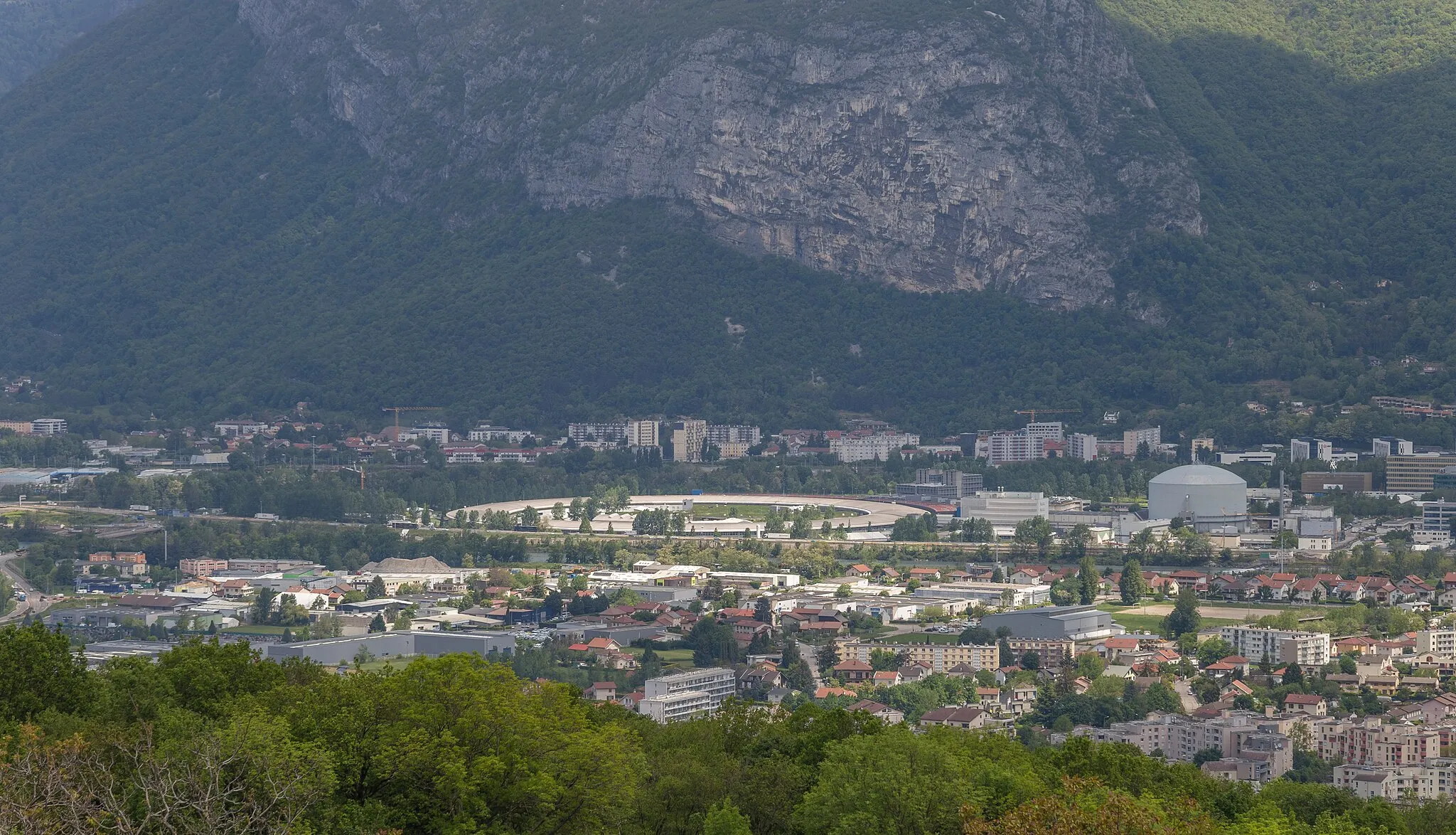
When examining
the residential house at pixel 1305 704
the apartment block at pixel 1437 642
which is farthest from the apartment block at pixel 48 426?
the residential house at pixel 1305 704

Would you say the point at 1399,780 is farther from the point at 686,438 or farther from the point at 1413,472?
A: the point at 686,438

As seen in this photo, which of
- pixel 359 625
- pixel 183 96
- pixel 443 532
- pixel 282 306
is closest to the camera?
pixel 359 625

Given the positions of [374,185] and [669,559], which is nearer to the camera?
[669,559]

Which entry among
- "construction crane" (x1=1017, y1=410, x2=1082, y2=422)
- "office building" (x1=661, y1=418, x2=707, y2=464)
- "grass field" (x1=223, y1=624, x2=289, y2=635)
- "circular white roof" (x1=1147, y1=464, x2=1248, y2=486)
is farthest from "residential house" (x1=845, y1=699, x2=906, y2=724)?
"construction crane" (x1=1017, y1=410, x2=1082, y2=422)

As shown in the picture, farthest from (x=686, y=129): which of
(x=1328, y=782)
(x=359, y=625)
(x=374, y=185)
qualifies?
(x=1328, y=782)

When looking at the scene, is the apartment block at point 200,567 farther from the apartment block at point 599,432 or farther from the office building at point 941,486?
the apartment block at point 599,432

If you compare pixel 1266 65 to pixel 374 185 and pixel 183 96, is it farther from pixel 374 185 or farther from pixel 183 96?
pixel 183 96
